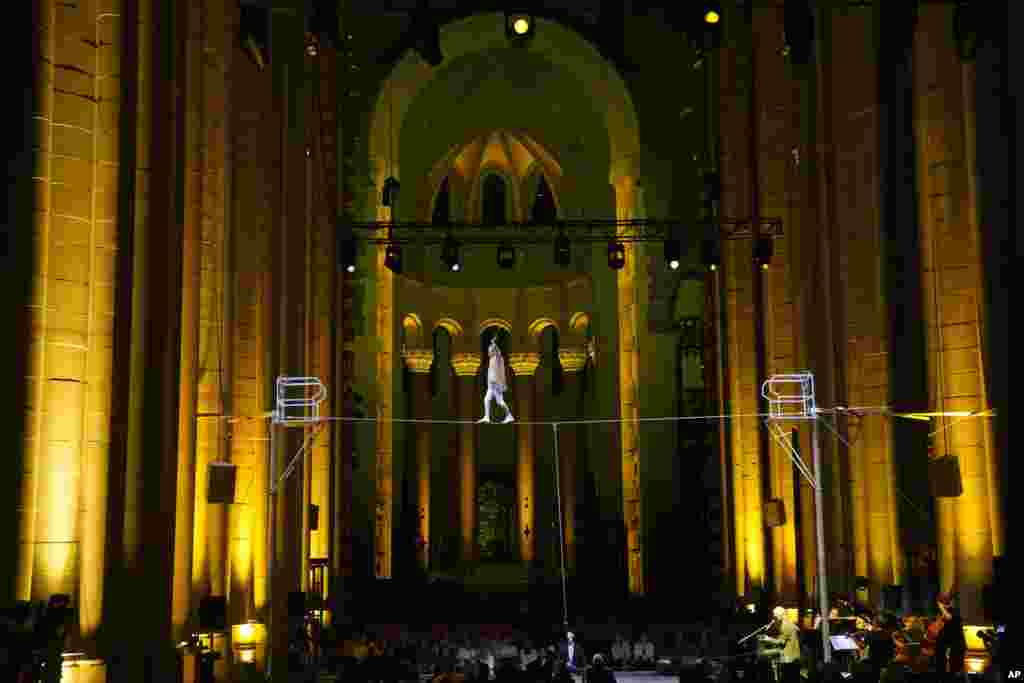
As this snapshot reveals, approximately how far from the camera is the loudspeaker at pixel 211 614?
15.3 metres

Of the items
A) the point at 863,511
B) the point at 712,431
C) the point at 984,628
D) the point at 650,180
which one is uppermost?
the point at 650,180

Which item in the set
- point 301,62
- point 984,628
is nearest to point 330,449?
point 301,62

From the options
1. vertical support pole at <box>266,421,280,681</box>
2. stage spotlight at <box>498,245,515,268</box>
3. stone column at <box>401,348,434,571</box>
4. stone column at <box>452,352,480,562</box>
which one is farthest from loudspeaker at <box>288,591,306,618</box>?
stone column at <box>452,352,480,562</box>

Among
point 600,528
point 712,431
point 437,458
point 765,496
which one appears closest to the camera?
point 765,496

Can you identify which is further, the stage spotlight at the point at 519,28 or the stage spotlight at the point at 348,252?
the stage spotlight at the point at 348,252

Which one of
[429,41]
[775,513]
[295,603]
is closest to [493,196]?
[775,513]

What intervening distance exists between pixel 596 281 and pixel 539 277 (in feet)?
8.81

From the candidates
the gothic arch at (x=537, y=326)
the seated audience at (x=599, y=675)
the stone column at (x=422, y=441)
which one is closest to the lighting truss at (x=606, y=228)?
the gothic arch at (x=537, y=326)

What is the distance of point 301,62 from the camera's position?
74.6ft

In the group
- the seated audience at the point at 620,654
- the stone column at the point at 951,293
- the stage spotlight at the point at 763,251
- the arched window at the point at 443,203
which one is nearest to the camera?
the stone column at the point at 951,293

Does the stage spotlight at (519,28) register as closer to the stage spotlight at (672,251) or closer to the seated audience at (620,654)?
the stage spotlight at (672,251)

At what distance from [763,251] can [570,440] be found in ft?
40.1

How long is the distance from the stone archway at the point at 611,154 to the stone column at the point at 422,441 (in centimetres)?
246

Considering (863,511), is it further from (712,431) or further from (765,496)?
(712,431)
